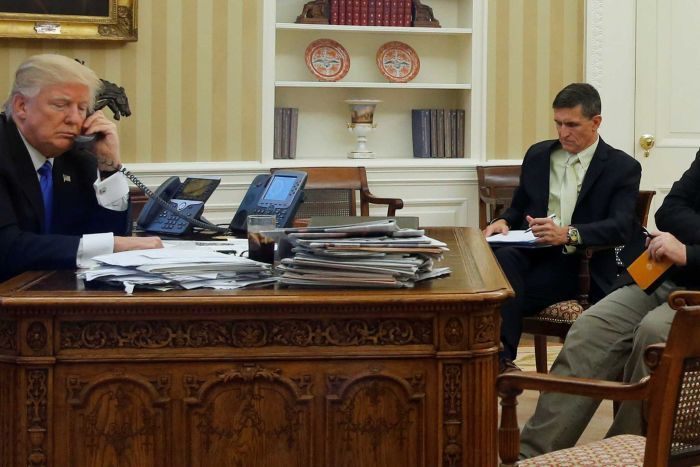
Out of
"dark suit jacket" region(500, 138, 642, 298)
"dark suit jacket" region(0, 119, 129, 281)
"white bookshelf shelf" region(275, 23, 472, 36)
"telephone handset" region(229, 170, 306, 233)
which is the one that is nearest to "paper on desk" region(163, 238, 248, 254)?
"telephone handset" region(229, 170, 306, 233)

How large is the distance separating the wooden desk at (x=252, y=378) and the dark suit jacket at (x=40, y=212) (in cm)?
41

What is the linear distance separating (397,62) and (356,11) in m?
0.40

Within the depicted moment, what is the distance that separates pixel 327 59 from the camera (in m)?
5.89

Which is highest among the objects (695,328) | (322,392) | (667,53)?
(667,53)

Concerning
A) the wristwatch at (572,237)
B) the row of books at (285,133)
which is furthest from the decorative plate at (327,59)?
the wristwatch at (572,237)

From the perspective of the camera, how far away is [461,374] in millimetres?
2076

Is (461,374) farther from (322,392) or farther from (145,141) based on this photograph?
(145,141)

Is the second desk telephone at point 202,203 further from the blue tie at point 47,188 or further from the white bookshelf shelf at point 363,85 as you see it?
the white bookshelf shelf at point 363,85

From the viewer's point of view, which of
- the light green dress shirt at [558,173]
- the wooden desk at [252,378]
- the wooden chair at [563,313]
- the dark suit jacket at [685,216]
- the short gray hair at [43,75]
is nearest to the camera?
the wooden desk at [252,378]

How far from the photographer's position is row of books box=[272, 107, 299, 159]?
572 cm

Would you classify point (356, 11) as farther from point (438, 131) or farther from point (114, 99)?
point (114, 99)

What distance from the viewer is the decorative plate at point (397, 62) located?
596cm

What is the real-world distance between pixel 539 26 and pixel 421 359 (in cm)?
415

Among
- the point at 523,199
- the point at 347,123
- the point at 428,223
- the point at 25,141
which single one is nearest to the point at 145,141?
the point at 347,123
